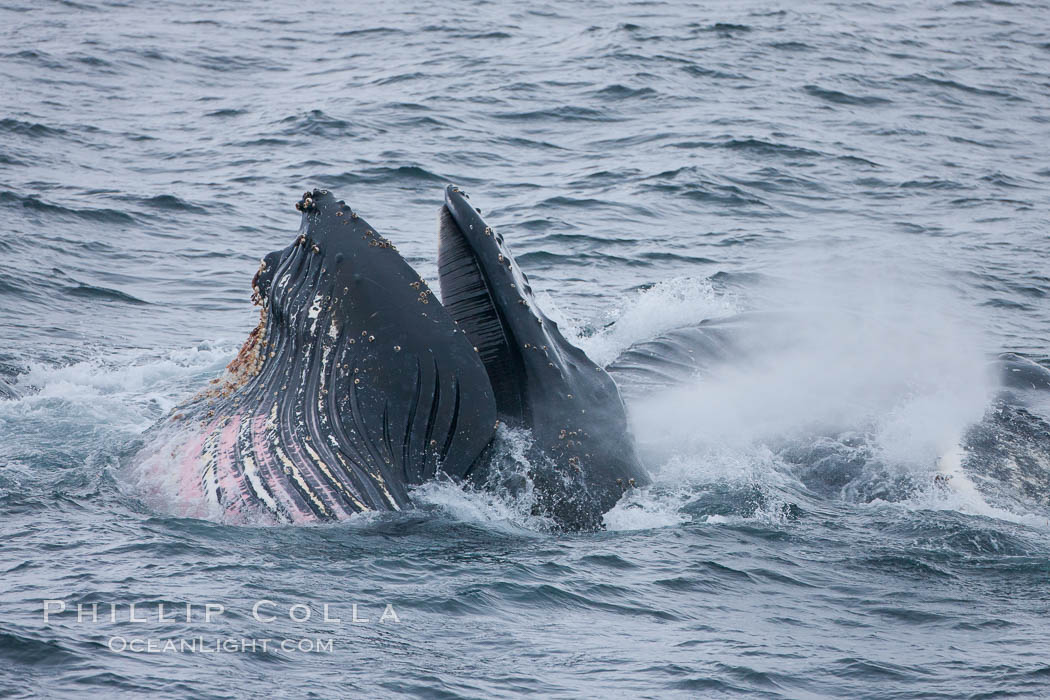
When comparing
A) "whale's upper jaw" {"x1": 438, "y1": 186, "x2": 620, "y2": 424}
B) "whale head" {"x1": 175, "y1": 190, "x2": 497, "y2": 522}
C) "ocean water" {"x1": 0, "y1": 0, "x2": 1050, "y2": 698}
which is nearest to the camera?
"ocean water" {"x1": 0, "y1": 0, "x2": 1050, "y2": 698}

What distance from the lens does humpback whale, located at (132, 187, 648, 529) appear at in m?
7.36

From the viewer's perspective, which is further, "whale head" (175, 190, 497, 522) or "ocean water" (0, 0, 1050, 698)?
"whale head" (175, 190, 497, 522)

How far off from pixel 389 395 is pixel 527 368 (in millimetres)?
853

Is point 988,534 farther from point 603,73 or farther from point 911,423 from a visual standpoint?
point 603,73

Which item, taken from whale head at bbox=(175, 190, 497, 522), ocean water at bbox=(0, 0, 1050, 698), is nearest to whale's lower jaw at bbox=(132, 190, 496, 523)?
whale head at bbox=(175, 190, 497, 522)

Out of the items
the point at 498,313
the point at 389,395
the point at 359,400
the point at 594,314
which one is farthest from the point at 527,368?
the point at 594,314

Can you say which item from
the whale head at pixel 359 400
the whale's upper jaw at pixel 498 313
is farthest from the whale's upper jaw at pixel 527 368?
the whale head at pixel 359 400

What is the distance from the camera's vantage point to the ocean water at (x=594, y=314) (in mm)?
6742

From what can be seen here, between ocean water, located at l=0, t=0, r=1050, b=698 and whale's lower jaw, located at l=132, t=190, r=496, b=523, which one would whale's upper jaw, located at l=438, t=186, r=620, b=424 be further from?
ocean water, located at l=0, t=0, r=1050, b=698

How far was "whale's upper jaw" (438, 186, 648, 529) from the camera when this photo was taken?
761 centimetres

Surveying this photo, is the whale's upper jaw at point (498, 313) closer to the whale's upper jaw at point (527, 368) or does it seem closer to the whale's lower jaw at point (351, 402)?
the whale's upper jaw at point (527, 368)

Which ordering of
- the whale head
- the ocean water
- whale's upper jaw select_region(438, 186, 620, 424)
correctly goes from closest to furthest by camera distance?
the ocean water
the whale head
whale's upper jaw select_region(438, 186, 620, 424)

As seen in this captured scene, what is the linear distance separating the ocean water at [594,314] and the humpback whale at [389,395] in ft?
0.68

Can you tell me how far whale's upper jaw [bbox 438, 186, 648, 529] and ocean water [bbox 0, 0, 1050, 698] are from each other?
320 mm
